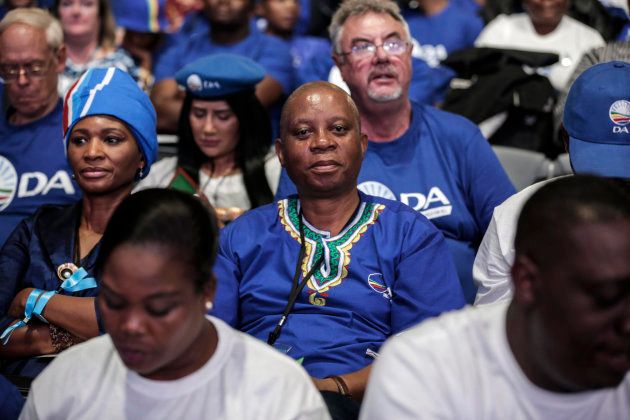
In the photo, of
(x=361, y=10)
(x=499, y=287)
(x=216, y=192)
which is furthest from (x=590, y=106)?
(x=216, y=192)

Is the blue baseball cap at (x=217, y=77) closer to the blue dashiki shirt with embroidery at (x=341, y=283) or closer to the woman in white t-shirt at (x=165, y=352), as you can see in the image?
the blue dashiki shirt with embroidery at (x=341, y=283)

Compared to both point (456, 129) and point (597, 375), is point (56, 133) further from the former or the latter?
point (597, 375)

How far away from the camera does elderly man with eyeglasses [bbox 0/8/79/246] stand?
142 inches

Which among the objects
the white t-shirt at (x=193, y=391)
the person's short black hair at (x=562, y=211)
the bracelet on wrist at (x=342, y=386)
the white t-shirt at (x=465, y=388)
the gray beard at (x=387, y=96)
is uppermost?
the person's short black hair at (x=562, y=211)

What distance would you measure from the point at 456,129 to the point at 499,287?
1.02 m

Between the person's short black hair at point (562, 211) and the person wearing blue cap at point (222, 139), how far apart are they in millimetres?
2129

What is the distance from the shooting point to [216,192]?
12.7ft

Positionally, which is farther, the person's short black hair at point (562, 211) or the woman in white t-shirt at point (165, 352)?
the woman in white t-shirt at point (165, 352)

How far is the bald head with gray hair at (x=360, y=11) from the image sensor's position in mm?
3904

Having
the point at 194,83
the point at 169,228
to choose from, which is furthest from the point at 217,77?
the point at 169,228

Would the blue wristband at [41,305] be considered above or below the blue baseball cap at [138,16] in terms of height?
below

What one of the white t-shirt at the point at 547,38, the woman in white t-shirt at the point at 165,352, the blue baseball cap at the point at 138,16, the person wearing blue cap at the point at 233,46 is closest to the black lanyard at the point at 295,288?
the woman in white t-shirt at the point at 165,352

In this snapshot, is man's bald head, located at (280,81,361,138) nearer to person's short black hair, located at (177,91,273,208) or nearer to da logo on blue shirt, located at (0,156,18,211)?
person's short black hair, located at (177,91,273,208)

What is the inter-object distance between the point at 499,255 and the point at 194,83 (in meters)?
1.72
